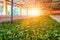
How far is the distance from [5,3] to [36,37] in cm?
373

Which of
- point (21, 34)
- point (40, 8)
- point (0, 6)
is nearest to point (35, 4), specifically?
point (40, 8)

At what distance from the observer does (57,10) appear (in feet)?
26.6

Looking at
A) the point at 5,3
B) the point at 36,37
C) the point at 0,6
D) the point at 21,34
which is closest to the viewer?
the point at 36,37

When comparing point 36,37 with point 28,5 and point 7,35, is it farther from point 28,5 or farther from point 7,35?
point 28,5

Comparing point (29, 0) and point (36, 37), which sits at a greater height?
point (29, 0)

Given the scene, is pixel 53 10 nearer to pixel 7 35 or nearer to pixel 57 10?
pixel 57 10

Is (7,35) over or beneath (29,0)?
beneath

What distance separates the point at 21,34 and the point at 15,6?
4821 millimetres

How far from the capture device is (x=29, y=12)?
7.93 metres

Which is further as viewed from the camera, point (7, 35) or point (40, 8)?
point (40, 8)

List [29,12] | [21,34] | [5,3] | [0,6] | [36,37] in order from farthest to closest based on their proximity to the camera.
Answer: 1. [29,12]
2. [0,6]
3. [5,3]
4. [21,34]
5. [36,37]

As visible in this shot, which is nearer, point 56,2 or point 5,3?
point 5,3

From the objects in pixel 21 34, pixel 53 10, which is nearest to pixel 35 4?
pixel 53 10

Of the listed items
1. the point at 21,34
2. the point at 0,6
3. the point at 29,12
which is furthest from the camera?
the point at 29,12
